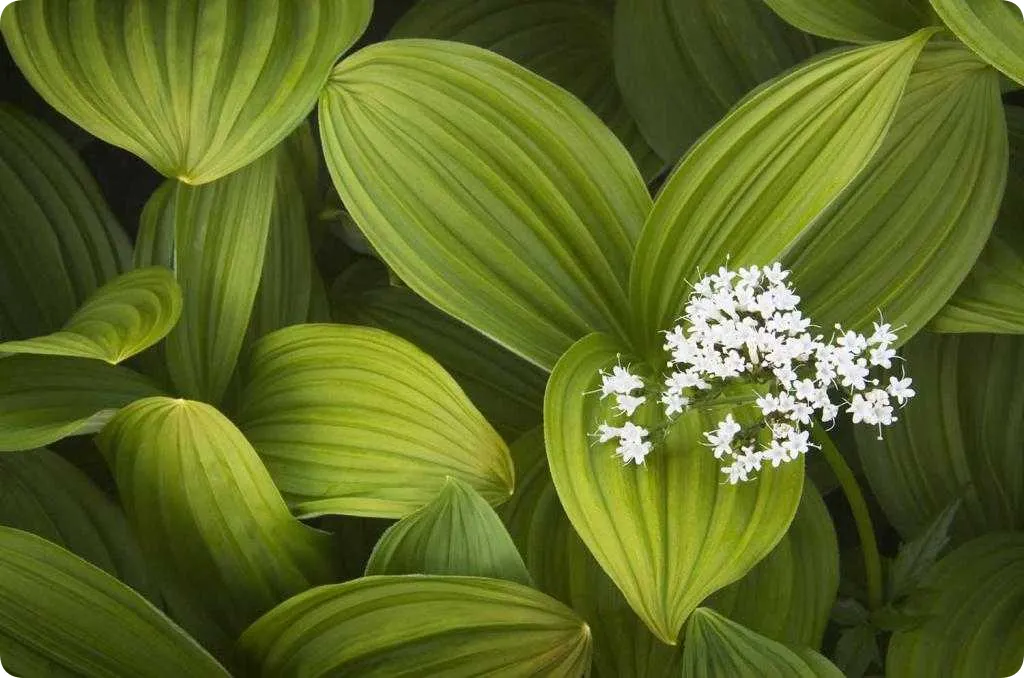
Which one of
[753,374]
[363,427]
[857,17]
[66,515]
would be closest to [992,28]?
[857,17]

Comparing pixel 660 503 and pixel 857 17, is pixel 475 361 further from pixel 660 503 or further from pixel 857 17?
pixel 857 17

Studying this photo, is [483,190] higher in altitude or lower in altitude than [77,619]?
higher

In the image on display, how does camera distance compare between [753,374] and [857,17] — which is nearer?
[753,374]

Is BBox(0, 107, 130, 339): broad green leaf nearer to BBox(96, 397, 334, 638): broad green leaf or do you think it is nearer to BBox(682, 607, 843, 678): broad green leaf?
BBox(96, 397, 334, 638): broad green leaf

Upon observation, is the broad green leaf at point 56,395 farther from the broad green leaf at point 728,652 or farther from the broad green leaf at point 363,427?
the broad green leaf at point 728,652

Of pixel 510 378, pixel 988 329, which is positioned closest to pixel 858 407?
pixel 988 329

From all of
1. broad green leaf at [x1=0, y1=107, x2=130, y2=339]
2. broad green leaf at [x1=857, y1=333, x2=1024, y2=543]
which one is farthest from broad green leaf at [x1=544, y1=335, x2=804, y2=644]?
broad green leaf at [x1=0, y1=107, x2=130, y2=339]

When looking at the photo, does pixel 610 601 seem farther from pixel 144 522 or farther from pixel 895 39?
pixel 895 39
